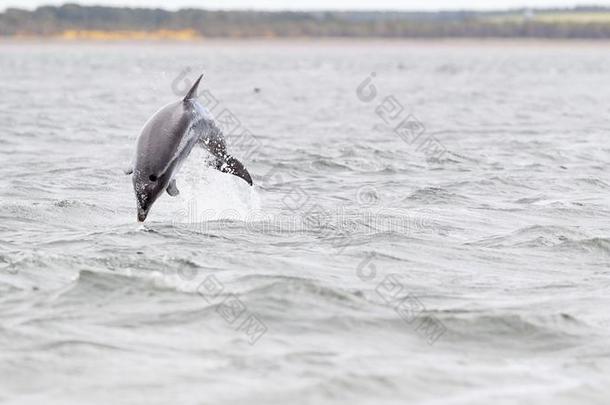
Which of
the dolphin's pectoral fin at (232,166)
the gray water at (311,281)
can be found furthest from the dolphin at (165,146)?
the gray water at (311,281)

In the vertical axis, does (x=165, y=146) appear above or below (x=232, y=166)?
above

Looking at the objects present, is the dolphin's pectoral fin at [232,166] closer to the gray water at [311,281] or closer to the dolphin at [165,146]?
the dolphin at [165,146]

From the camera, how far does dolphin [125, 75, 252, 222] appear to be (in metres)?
11.1

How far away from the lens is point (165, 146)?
1130cm

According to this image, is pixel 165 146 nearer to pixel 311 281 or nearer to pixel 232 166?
pixel 232 166

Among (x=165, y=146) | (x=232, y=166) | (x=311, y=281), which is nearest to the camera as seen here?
(x=311, y=281)

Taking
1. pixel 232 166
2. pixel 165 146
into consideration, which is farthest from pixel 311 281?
pixel 232 166

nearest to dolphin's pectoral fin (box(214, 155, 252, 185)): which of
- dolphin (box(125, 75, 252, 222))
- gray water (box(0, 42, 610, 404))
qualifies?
dolphin (box(125, 75, 252, 222))

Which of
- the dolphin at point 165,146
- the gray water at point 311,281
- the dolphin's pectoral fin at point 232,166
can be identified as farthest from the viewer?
the dolphin's pectoral fin at point 232,166

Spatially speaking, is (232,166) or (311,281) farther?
(232,166)

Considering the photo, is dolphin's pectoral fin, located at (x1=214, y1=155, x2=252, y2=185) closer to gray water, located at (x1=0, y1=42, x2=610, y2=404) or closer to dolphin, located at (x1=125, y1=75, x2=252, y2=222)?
dolphin, located at (x1=125, y1=75, x2=252, y2=222)

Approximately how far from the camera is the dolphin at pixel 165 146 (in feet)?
36.4

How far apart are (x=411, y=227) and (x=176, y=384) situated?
6.25 meters

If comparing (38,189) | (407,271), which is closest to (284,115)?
(38,189)
